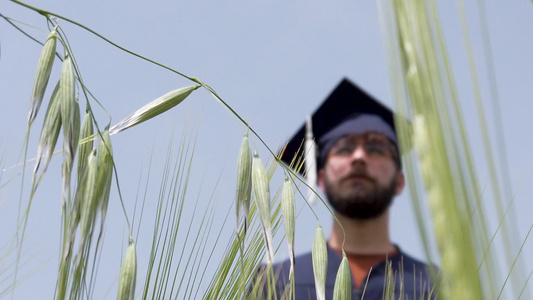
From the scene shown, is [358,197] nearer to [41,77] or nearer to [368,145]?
[368,145]

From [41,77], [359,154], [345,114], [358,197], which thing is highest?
[345,114]

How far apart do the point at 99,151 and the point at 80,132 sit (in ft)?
0.04

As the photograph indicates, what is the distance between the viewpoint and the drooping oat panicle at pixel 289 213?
31cm

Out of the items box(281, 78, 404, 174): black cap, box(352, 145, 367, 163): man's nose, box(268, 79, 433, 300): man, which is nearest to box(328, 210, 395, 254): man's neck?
box(268, 79, 433, 300): man

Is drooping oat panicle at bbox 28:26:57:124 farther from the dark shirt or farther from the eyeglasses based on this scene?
the eyeglasses

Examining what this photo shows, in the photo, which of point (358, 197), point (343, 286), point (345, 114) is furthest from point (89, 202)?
point (345, 114)

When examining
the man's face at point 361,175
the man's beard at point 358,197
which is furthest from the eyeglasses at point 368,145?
the man's beard at point 358,197

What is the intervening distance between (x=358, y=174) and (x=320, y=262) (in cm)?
202

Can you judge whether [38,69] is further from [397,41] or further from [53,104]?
[397,41]

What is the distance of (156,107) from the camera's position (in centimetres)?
31

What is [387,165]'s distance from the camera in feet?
7.91

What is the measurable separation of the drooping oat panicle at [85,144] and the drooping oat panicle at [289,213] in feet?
0.34

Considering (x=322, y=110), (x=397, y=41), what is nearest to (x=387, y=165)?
(x=322, y=110)

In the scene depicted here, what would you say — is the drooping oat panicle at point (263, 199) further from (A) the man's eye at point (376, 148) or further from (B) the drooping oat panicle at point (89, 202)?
(A) the man's eye at point (376, 148)
